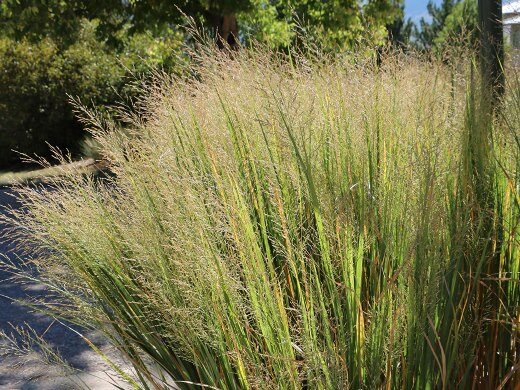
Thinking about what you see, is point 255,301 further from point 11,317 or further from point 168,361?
point 11,317

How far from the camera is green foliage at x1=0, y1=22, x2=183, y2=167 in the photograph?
52.2ft

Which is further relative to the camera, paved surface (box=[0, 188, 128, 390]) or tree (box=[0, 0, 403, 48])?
tree (box=[0, 0, 403, 48])

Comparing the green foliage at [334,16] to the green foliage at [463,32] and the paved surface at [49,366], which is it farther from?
the paved surface at [49,366]

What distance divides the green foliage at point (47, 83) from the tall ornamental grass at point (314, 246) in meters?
13.2

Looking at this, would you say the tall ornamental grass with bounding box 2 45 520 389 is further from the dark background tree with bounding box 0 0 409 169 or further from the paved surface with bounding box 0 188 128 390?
the dark background tree with bounding box 0 0 409 169

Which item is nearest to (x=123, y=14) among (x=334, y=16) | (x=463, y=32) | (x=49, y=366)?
(x=334, y=16)

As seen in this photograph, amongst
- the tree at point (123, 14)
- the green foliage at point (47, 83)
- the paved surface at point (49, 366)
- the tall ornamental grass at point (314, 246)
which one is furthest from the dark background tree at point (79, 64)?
the tall ornamental grass at point (314, 246)

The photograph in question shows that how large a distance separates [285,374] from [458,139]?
4.19 feet

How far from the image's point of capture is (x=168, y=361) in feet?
8.22

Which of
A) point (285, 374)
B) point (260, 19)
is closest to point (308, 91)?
point (285, 374)

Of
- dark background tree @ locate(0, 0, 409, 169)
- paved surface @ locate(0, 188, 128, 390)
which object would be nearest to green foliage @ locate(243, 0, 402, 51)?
dark background tree @ locate(0, 0, 409, 169)

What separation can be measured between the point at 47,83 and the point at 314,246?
14663 mm

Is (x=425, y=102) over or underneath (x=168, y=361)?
over

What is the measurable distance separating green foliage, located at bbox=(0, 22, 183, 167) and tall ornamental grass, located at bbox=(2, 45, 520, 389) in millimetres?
13180
